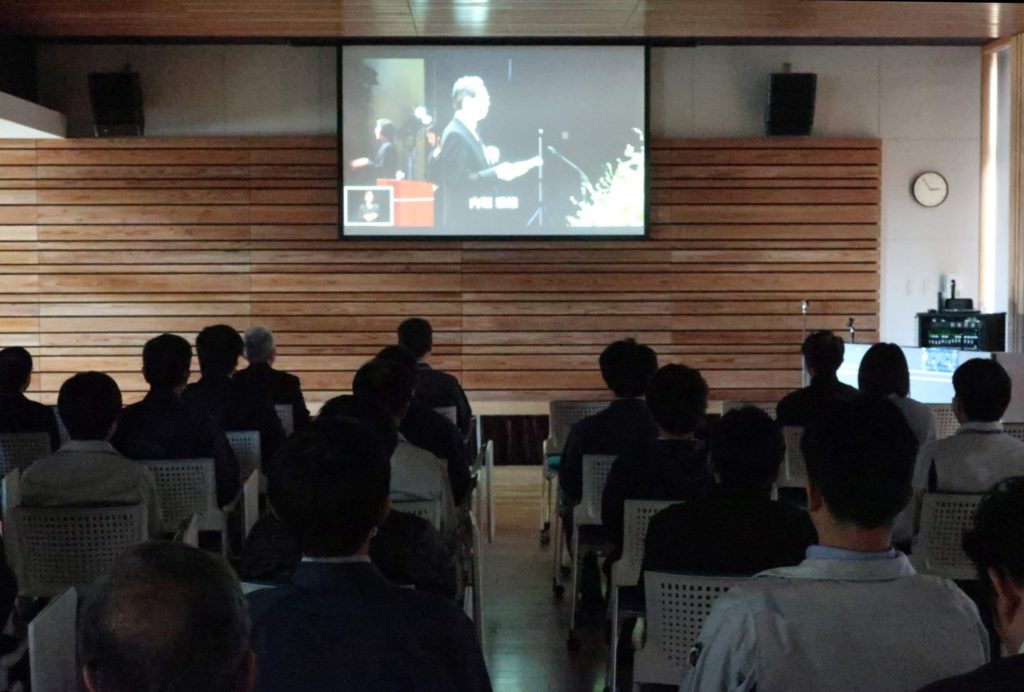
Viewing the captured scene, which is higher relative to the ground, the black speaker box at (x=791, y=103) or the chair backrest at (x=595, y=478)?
Answer: the black speaker box at (x=791, y=103)

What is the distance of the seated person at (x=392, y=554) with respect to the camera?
280 centimetres

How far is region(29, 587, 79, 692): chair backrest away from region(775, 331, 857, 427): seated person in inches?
149

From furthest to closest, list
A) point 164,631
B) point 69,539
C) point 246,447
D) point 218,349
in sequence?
point 218,349
point 246,447
point 69,539
point 164,631

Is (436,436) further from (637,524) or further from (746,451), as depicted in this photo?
(746,451)

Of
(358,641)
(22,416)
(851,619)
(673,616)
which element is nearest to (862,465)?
(851,619)

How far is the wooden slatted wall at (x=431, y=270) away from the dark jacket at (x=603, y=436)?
6.03m

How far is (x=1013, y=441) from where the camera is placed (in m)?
4.38

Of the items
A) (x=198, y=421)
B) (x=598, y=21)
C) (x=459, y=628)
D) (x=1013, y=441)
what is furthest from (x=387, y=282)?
(x=459, y=628)

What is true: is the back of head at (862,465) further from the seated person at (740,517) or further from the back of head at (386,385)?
the back of head at (386,385)

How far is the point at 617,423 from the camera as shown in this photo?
5.30 meters

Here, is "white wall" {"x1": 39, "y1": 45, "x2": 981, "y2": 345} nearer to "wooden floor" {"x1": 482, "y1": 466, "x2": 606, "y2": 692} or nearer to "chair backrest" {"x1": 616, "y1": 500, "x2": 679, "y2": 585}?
"wooden floor" {"x1": 482, "y1": 466, "x2": 606, "y2": 692}

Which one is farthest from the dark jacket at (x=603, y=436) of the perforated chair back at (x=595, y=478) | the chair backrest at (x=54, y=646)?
the chair backrest at (x=54, y=646)

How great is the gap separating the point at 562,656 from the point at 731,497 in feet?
6.87

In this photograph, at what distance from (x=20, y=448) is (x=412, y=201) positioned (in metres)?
6.03
